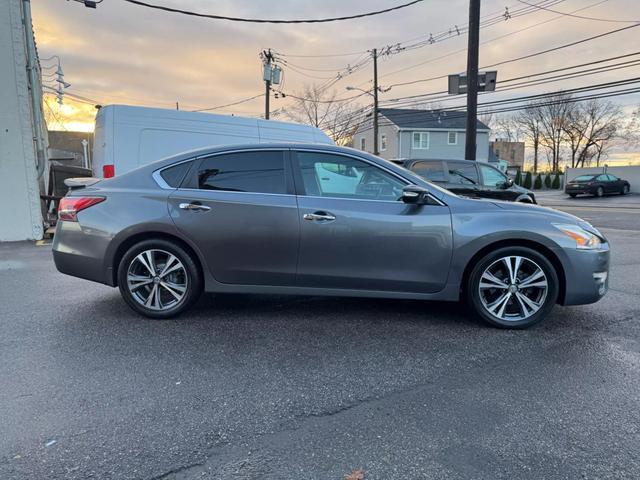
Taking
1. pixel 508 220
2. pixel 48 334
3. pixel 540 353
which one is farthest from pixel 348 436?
pixel 48 334

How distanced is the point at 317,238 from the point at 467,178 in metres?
6.74

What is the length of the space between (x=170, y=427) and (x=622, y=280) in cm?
581

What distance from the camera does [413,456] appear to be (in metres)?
2.23

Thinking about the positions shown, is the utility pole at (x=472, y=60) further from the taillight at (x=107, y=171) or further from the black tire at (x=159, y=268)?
the black tire at (x=159, y=268)

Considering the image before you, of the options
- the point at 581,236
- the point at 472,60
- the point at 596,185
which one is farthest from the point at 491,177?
the point at 596,185

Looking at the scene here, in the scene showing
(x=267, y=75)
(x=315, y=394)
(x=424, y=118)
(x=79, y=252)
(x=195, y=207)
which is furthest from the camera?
(x=424, y=118)

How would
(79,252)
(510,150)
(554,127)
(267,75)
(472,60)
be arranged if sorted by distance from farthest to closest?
(510,150) < (554,127) < (267,75) < (472,60) < (79,252)

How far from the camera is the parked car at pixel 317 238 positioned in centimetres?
387

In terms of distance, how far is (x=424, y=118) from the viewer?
4119cm

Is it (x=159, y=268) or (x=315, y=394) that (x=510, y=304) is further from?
(x=159, y=268)

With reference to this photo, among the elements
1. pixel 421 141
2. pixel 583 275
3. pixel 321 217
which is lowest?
pixel 583 275

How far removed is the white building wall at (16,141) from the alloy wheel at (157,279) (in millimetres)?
6508

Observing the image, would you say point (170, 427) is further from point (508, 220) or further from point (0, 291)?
point (0, 291)

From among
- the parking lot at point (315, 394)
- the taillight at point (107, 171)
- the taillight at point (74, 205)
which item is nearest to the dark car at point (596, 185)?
the parking lot at point (315, 394)
